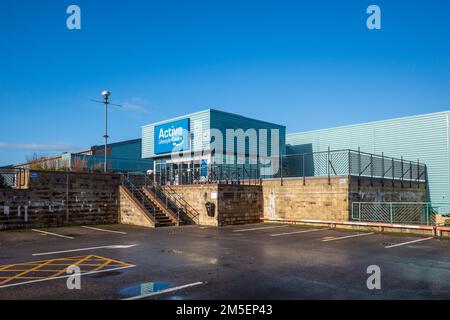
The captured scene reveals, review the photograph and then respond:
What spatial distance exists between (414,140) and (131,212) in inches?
823

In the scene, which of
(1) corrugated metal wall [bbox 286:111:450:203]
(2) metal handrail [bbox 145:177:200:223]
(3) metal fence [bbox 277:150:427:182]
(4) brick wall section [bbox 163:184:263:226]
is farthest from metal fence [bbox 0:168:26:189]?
(1) corrugated metal wall [bbox 286:111:450:203]

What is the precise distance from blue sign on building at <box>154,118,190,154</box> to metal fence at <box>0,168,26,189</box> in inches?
470

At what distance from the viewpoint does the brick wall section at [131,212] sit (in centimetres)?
2047

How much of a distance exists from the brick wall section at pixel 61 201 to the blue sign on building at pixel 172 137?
286 inches

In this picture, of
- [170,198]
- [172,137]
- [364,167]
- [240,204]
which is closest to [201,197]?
[240,204]

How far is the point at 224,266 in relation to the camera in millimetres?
9195

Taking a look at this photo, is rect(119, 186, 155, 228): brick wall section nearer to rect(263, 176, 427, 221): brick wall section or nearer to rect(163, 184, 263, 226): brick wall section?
rect(163, 184, 263, 226): brick wall section

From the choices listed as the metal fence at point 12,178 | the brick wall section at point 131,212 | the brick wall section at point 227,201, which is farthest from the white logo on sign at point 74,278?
the metal fence at point 12,178

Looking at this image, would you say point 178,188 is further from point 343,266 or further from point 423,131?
point 423,131

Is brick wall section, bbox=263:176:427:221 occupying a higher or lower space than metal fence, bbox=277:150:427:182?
lower

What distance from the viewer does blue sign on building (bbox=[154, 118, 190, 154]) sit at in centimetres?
2931

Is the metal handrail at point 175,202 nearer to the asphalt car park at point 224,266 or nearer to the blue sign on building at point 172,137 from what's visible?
the blue sign on building at point 172,137

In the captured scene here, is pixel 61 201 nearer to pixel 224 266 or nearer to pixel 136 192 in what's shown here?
pixel 136 192
